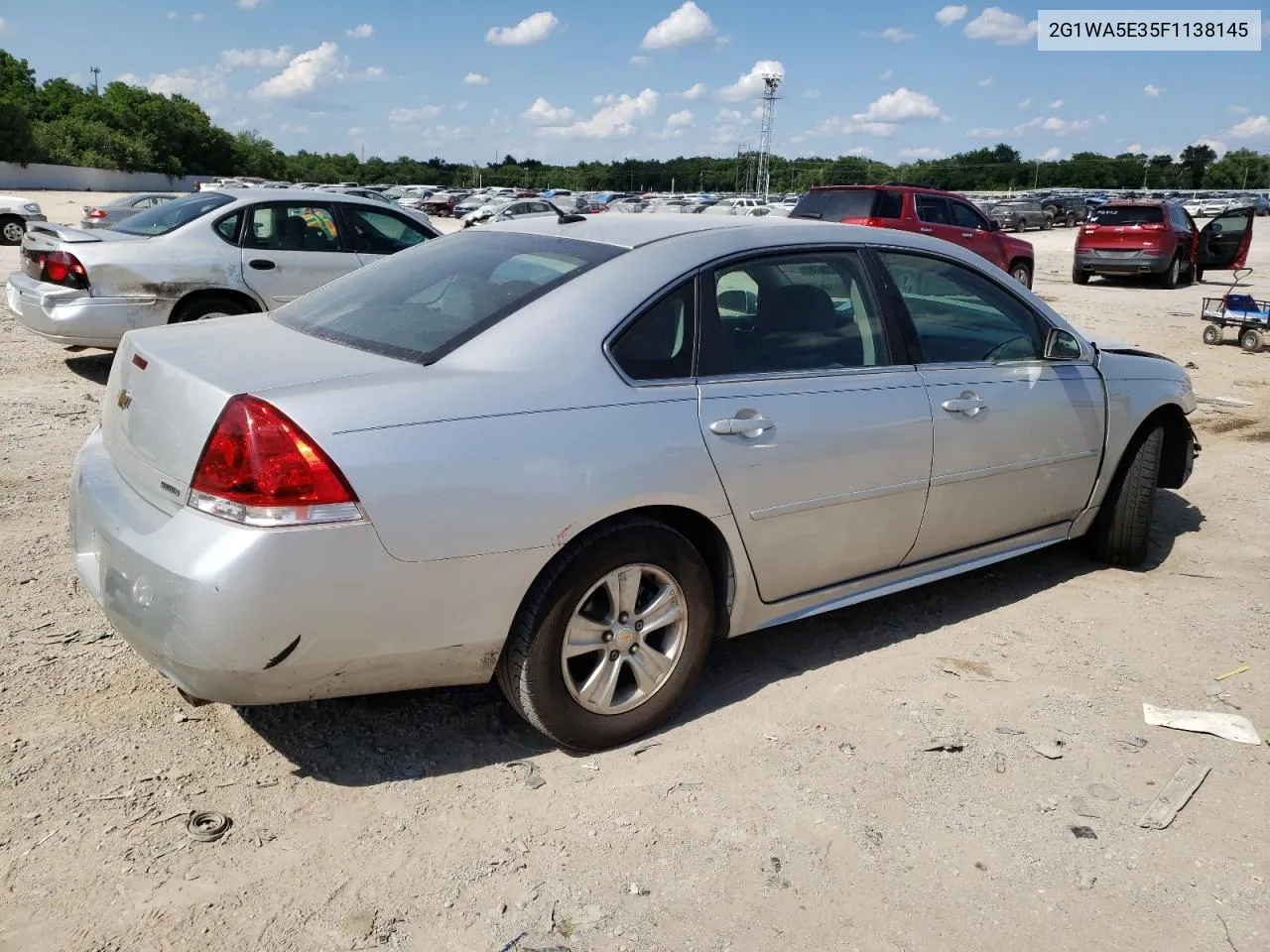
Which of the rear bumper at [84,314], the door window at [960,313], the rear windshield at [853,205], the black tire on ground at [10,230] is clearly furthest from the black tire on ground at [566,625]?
the black tire on ground at [10,230]

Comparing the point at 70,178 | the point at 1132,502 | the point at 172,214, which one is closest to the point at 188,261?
the point at 172,214

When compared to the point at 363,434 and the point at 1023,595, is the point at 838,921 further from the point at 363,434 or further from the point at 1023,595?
the point at 1023,595

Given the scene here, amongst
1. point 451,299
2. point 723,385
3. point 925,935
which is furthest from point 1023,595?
point 451,299

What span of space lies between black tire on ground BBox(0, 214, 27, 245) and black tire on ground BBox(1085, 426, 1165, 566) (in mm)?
24140

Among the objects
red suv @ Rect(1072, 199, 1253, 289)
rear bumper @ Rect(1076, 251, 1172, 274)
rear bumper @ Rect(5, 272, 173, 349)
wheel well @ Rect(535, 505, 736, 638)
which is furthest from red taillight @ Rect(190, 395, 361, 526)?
rear bumper @ Rect(1076, 251, 1172, 274)

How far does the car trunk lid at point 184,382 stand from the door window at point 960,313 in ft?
6.73

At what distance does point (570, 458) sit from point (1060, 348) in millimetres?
2442

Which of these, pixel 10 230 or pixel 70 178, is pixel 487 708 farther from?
pixel 70 178

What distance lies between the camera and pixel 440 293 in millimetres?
3436

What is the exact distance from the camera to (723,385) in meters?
3.28

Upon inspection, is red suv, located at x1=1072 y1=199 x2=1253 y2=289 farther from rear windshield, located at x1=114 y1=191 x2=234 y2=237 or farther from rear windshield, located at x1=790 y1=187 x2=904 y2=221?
rear windshield, located at x1=114 y1=191 x2=234 y2=237

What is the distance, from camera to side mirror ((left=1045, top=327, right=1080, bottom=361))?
14.0 feet

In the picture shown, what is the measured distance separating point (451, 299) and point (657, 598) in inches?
46.1

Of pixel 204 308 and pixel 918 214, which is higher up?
pixel 918 214
